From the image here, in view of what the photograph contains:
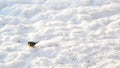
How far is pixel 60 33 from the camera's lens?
7.09 metres

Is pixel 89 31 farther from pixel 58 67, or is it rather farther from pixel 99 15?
pixel 58 67

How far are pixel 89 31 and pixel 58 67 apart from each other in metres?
1.59

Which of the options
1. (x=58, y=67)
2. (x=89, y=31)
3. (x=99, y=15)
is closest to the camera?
(x=58, y=67)

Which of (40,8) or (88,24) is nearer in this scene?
(88,24)

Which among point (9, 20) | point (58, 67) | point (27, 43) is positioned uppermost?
point (9, 20)

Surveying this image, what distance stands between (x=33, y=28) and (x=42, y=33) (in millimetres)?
430

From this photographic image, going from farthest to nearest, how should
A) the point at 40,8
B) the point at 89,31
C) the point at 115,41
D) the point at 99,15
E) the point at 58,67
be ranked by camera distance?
the point at 40,8 → the point at 99,15 → the point at 89,31 → the point at 115,41 → the point at 58,67

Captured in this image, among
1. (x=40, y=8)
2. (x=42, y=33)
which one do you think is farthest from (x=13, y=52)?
(x=40, y=8)

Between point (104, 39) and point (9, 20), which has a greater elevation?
point (9, 20)

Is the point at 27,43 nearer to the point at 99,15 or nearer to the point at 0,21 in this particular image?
the point at 0,21

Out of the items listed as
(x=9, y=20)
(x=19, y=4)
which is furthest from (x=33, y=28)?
(x=19, y=4)

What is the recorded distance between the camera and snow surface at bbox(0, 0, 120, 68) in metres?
6.12

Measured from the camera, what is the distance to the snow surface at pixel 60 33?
6.12 metres

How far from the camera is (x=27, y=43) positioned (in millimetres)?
6828
